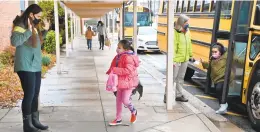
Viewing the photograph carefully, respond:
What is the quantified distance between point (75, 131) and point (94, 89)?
306 cm

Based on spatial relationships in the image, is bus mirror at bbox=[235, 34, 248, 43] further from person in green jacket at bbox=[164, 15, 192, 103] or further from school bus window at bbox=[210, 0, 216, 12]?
school bus window at bbox=[210, 0, 216, 12]

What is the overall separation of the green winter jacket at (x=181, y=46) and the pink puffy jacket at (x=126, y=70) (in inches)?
65.3

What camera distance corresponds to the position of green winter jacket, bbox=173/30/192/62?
6352 millimetres

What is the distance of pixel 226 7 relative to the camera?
6.99 meters

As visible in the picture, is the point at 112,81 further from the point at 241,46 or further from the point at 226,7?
the point at 226,7

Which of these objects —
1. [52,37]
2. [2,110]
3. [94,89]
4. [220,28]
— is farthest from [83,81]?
[52,37]

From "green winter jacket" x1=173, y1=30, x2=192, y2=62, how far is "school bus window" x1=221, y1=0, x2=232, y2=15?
1.11 meters

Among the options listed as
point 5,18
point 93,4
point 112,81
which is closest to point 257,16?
point 112,81

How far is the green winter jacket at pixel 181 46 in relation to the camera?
20.8 feet

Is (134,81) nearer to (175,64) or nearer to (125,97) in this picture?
(125,97)

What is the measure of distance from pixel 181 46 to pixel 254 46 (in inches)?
52.9

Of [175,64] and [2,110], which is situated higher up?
[175,64]

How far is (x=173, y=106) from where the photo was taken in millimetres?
6328

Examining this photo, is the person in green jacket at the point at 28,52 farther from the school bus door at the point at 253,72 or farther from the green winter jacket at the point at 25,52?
the school bus door at the point at 253,72
